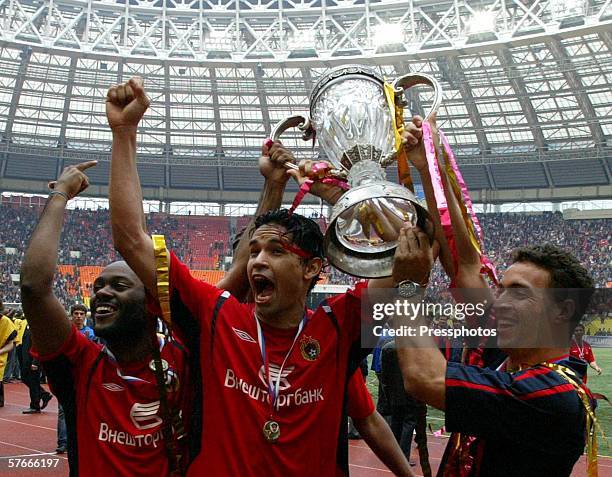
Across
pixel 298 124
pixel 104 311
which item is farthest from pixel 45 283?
pixel 298 124

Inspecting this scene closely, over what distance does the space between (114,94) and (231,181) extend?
3518cm

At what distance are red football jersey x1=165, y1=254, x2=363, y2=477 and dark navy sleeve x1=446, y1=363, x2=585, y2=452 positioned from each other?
0.49m

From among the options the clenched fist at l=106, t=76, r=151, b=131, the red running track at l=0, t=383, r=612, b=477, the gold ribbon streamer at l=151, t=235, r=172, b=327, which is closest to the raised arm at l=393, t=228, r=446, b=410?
the gold ribbon streamer at l=151, t=235, r=172, b=327

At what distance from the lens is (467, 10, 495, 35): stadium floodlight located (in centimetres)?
2242

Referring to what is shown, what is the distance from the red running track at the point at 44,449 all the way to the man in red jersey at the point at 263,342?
15.2ft

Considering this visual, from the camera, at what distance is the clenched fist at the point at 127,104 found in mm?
2174

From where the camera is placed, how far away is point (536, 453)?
72.6 inches

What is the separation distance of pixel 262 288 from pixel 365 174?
1.71 feet

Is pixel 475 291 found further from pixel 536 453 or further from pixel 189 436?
pixel 189 436

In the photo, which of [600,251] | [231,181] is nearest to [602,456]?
[600,251]

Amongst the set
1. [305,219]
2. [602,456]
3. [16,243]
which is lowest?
[602,456]

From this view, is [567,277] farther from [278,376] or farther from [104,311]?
[104,311]

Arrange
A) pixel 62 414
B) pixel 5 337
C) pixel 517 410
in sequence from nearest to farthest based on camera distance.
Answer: pixel 517 410 < pixel 62 414 < pixel 5 337

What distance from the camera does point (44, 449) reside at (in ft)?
24.1
